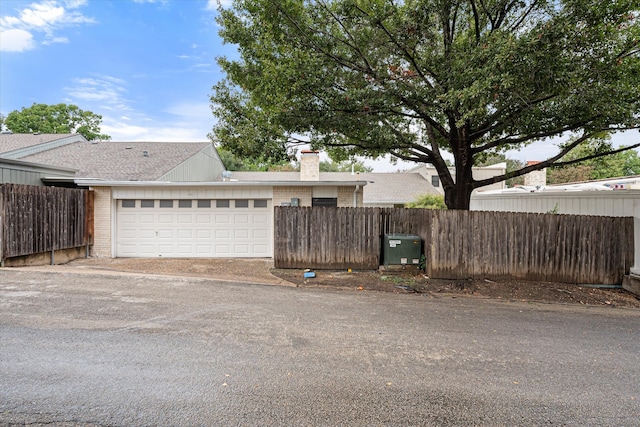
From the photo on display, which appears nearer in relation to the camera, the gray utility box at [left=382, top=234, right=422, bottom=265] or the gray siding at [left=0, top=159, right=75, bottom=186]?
the gray utility box at [left=382, top=234, right=422, bottom=265]

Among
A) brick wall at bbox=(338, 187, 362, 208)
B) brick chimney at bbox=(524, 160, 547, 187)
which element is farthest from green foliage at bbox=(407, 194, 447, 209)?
brick wall at bbox=(338, 187, 362, 208)

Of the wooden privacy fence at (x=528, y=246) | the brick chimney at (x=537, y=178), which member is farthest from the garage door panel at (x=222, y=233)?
the brick chimney at (x=537, y=178)

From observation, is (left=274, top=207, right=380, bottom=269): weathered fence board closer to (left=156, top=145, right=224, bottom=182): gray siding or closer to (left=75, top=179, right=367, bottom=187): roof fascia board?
(left=75, top=179, right=367, bottom=187): roof fascia board

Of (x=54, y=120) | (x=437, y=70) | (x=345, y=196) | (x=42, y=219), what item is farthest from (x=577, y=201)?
(x=54, y=120)

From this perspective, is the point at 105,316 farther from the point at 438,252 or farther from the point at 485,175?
the point at 485,175

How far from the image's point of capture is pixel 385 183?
23.3 meters

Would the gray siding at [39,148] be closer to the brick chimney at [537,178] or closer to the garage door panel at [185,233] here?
the garage door panel at [185,233]

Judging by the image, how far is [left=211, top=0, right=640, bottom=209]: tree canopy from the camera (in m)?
6.09

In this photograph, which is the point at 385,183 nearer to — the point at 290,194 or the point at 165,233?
the point at 290,194

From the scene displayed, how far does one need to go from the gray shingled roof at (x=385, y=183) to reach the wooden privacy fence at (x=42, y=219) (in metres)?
10.4

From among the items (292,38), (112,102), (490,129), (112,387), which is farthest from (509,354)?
(112,102)

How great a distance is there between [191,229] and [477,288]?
8942 millimetres

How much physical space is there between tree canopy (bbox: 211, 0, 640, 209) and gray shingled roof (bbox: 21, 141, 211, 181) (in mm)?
6736

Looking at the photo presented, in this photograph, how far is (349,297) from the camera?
6688mm
